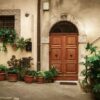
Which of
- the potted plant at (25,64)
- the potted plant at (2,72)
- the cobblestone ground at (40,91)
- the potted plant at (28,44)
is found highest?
the potted plant at (28,44)

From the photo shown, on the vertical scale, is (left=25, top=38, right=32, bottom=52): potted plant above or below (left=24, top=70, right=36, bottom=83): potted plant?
above

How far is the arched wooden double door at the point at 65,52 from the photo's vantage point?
40.0 ft

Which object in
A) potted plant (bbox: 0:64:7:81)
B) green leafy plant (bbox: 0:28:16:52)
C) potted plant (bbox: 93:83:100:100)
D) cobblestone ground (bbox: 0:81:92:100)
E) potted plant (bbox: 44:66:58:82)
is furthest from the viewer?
green leafy plant (bbox: 0:28:16:52)

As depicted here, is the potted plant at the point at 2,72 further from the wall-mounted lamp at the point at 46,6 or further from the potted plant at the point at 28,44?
the wall-mounted lamp at the point at 46,6

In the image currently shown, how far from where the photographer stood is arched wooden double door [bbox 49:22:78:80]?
40.0 ft

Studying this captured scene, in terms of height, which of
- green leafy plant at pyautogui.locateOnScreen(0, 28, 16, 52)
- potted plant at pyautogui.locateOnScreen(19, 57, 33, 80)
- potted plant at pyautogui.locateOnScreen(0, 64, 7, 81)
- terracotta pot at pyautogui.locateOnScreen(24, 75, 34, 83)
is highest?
green leafy plant at pyautogui.locateOnScreen(0, 28, 16, 52)

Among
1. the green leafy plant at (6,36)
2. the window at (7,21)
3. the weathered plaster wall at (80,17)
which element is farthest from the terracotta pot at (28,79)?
the window at (7,21)

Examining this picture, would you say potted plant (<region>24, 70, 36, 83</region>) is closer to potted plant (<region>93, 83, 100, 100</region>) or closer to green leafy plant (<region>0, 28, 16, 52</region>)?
green leafy plant (<region>0, 28, 16, 52</region>)

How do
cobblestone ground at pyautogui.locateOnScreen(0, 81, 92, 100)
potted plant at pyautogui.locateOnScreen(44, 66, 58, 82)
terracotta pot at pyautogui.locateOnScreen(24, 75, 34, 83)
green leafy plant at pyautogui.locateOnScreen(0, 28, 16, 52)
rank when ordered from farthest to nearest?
green leafy plant at pyautogui.locateOnScreen(0, 28, 16, 52), potted plant at pyautogui.locateOnScreen(44, 66, 58, 82), terracotta pot at pyautogui.locateOnScreen(24, 75, 34, 83), cobblestone ground at pyautogui.locateOnScreen(0, 81, 92, 100)

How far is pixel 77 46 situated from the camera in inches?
480

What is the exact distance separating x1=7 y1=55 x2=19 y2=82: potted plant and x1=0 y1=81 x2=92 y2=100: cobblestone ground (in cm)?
31

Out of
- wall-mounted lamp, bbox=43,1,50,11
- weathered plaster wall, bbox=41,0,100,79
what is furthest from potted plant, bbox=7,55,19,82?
wall-mounted lamp, bbox=43,1,50,11

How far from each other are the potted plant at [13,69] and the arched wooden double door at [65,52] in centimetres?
148

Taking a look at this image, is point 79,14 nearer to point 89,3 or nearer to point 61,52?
A: point 89,3
